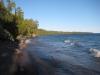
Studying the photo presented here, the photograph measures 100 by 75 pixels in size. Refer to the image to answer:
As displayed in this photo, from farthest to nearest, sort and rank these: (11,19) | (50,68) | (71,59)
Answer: (11,19) → (71,59) → (50,68)

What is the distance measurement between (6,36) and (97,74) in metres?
36.6

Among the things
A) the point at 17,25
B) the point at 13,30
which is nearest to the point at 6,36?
the point at 13,30

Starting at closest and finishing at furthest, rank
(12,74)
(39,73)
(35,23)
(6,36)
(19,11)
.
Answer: (12,74) → (39,73) → (6,36) → (19,11) → (35,23)

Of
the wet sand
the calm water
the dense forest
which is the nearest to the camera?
the wet sand

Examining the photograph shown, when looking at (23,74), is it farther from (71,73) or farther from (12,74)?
(71,73)

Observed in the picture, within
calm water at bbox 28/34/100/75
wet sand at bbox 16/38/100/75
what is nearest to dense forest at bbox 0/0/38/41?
calm water at bbox 28/34/100/75

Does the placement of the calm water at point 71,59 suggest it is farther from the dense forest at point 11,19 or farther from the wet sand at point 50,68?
the dense forest at point 11,19

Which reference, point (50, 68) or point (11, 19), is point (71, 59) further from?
point (11, 19)

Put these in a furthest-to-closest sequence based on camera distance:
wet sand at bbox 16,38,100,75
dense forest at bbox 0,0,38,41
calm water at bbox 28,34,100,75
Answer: dense forest at bbox 0,0,38,41, calm water at bbox 28,34,100,75, wet sand at bbox 16,38,100,75

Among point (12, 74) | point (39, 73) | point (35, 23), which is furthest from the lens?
point (35, 23)

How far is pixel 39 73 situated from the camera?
1495cm

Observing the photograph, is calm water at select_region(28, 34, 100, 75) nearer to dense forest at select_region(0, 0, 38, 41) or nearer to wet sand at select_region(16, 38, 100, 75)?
wet sand at select_region(16, 38, 100, 75)

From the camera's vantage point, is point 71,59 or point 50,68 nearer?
point 50,68

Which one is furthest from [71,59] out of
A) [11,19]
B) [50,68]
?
[11,19]
